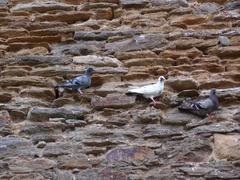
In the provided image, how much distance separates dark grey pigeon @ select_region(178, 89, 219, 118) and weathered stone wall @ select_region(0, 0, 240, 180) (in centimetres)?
5

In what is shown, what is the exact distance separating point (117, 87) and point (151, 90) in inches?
10.9

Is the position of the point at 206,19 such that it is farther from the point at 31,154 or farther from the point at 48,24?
the point at 31,154

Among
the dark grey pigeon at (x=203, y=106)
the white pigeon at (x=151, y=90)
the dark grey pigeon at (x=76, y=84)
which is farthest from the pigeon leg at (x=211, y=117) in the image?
the dark grey pigeon at (x=76, y=84)

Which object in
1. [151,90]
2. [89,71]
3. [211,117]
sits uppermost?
[89,71]

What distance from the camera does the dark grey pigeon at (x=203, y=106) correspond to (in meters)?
3.99

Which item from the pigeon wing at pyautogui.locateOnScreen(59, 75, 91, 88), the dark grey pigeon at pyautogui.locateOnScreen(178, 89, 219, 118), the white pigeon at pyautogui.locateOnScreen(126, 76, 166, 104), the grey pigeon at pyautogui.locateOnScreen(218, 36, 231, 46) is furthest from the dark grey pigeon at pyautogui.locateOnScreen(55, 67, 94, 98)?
the grey pigeon at pyautogui.locateOnScreen(218, 36, 231, 46)

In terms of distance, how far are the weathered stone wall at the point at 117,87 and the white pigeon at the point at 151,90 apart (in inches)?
2.3

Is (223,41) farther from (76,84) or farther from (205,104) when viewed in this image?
(76,84)

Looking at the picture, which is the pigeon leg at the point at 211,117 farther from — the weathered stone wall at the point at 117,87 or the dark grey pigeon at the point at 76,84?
the dark grey pigeon at the point at 76,84

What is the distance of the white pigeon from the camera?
419 cm

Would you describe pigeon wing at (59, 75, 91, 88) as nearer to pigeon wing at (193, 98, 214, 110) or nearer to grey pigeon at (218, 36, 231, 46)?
pigeon wing at (193, 98, 214, 110)

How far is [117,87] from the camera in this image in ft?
14.4

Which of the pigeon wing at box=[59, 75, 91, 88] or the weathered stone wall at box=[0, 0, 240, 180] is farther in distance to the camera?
the pigeon wing at box=[59, 75, 91, 88]

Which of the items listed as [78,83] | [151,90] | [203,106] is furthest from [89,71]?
[203,106]
